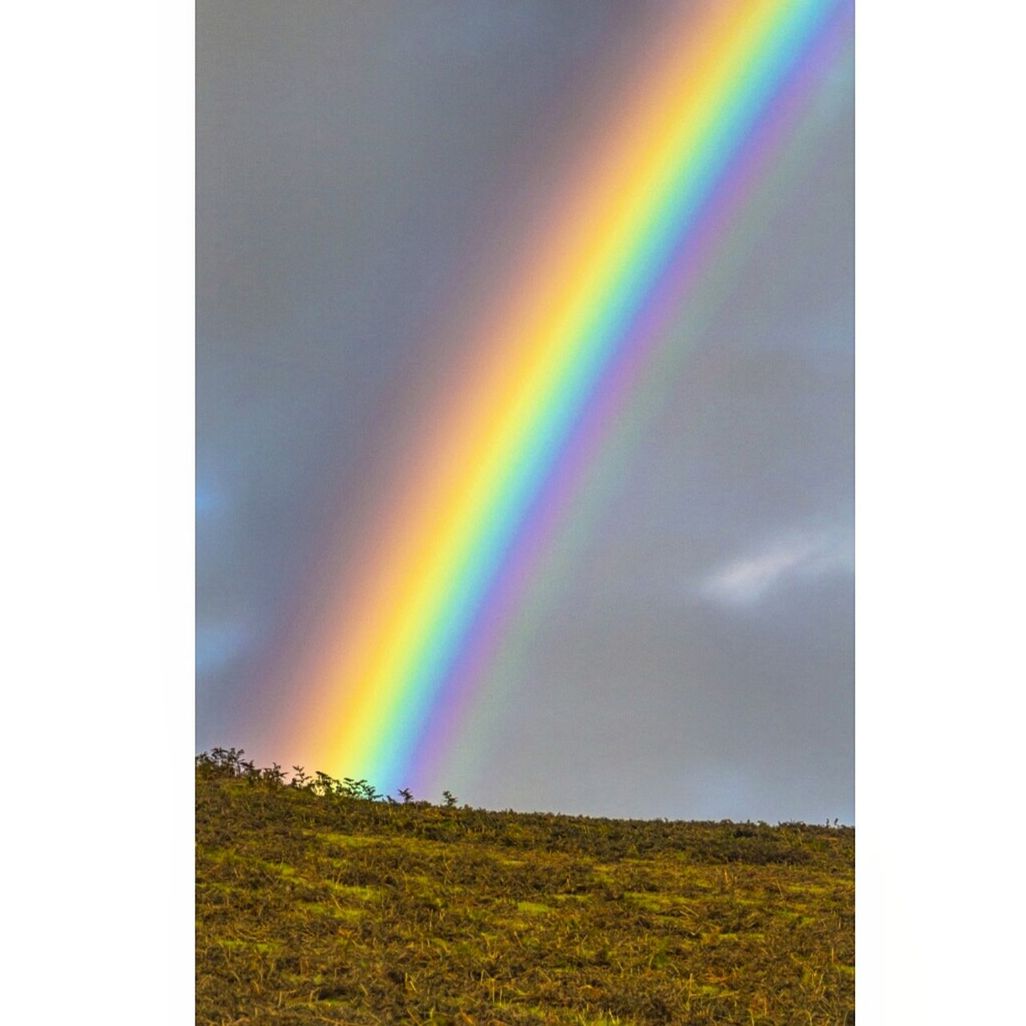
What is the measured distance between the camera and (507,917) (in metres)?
2.68

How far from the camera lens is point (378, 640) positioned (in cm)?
354

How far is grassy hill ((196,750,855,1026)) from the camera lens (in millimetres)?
2406

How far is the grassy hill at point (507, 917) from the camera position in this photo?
2.41 metres

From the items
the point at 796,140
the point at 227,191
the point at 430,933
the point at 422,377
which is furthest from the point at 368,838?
the point at 796,140
